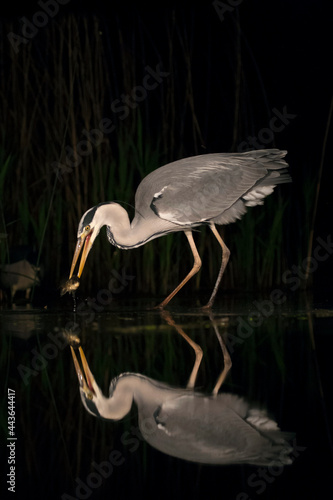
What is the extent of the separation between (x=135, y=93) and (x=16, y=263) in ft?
6.11

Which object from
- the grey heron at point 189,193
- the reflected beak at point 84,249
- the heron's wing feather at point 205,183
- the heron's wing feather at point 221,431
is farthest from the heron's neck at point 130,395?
the heron's wing feather at point 205,183

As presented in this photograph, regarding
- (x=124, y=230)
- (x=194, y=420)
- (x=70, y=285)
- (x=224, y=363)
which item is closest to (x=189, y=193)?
(x=124, y=230)

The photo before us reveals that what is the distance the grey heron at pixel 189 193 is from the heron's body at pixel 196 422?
305cm

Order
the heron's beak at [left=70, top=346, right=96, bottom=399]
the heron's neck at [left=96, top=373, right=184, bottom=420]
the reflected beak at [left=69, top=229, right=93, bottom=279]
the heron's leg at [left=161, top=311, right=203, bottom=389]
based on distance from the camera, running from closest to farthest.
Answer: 1. the heron's neck at [left=96, top=373, right=184, bottom=420]
2. the heron's beak at [left=70, top=346, right=96, bottom=399]
3. the heron's leg at [left=161, top=311, right=203, bottom=389]
4. the reflected beak at [left=69, top=229, right=93, bottom=279]

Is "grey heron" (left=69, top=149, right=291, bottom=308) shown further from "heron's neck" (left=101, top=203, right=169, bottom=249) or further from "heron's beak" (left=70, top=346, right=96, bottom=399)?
"heron's beak" (left=70, top=346, right=96, bottom=399)

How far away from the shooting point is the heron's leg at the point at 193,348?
4.61 meters

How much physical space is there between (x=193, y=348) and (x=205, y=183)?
2.32 metres

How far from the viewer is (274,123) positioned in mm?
9305

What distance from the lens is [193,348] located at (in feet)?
18.3

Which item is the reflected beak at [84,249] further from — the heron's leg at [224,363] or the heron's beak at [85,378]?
the heron's beak at [85,378]

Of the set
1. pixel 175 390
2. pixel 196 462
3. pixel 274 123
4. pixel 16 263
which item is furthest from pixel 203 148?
pixel 196 462

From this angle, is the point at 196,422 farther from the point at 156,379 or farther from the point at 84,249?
the point at 84,249

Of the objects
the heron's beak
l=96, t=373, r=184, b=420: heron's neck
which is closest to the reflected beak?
the heron's beak

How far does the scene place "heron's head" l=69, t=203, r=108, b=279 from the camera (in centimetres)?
712
